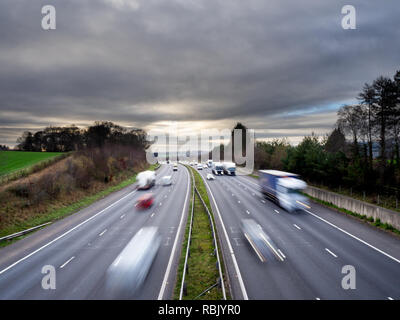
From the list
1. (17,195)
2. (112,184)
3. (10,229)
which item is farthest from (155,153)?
(10,229)

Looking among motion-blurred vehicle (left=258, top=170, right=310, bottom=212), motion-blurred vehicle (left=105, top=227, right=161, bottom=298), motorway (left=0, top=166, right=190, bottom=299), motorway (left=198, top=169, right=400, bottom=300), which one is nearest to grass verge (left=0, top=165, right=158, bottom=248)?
motorway (left=0, top=166, right=190, bottom=299)

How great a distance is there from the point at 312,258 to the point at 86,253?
14709 mm

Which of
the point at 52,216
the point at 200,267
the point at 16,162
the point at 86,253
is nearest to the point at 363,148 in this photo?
the point at 200,267

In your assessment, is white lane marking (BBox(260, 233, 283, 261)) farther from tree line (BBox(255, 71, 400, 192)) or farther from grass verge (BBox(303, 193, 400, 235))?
tree line (BBox(255, 71, 400, 192))

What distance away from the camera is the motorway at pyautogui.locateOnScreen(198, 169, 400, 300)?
33.7ft

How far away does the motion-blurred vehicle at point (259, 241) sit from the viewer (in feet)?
46.1

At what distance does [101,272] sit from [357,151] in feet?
117

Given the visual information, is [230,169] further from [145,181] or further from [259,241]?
[259,241]

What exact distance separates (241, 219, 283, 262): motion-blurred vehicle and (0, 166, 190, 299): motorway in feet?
17.7

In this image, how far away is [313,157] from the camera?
35.5 m

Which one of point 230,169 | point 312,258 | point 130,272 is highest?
point 230,169

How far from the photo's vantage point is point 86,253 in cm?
1492

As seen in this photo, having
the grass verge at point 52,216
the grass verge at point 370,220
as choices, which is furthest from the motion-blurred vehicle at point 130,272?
the grass verge at point 370,220

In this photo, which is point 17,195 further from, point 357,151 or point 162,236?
point 357,151
